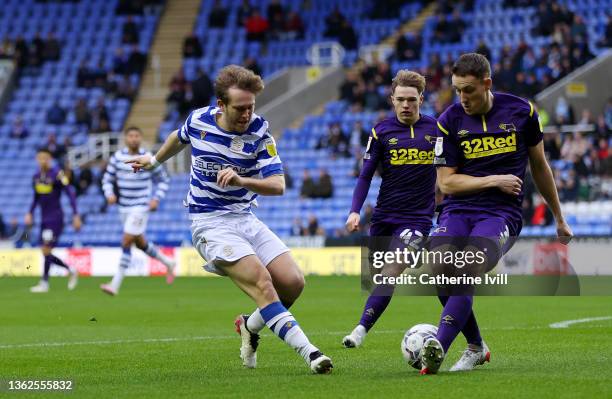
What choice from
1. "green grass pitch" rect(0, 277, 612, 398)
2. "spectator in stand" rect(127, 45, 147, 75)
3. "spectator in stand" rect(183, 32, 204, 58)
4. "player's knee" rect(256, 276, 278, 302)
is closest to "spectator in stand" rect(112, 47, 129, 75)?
"spectator in stand" rect(127, 45, 147, 75)

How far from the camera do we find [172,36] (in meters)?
39.2

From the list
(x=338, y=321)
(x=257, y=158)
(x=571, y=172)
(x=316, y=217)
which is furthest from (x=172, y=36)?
(x=257, y=158)

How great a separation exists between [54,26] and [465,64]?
Answer: 3410 cm

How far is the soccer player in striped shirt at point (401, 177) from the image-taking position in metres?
10.5

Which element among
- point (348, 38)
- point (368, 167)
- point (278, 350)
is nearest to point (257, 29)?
point (348, 38)

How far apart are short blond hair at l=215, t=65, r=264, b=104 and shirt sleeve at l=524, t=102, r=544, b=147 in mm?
1857

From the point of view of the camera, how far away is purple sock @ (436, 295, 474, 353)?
25.8 ft

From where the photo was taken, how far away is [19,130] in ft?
119

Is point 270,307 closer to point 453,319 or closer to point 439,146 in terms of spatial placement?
point 453,319

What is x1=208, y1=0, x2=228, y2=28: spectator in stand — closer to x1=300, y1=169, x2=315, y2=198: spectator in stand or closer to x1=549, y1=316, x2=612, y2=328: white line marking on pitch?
x1=300, y1=169, x2=315, y2=198: spectator in stand

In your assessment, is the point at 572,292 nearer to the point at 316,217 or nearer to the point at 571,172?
the point at 571,172

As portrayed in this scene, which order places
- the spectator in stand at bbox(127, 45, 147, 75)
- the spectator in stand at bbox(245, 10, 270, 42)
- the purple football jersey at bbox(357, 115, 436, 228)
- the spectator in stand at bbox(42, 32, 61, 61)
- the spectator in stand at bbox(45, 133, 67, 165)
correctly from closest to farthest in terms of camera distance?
the purple football jersey at bbox(357, 115, 436, 228) → the spectator in stand at bbox(45, 133, 67, 165) → the spectator in stand at bbox(245, 10, 270, 42) → the spectator in stand at bbox(127, 45, 147, 75) → the spectator in stand at bbox(42, 32, 61, 61)

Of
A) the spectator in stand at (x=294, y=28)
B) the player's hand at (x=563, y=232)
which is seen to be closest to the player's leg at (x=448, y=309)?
the player's hand at (x=563, y=232)

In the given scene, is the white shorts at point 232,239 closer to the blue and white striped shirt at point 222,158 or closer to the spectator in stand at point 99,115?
the blue and white striped shirt at point 222,158
